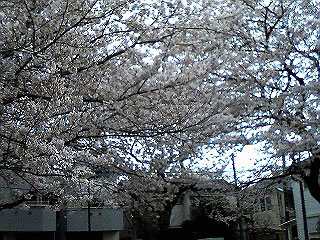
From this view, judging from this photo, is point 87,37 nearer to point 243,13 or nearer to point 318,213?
point 243,13

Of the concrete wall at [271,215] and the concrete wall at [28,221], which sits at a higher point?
the concrete wall at [271,215]

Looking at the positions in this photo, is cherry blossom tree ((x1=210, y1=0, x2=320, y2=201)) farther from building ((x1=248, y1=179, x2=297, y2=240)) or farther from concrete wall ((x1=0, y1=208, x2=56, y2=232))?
building ((x1=248, y1=179, x2=297, y2=240))

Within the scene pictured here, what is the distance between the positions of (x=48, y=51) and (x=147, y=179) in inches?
168

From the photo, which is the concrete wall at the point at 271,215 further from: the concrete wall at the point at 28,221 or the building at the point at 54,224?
the concrete wall at the point at 28,221

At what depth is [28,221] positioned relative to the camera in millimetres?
23062

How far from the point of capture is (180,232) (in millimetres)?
29344

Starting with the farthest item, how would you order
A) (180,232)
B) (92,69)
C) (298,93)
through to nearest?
(180,232), (298,93), (92,69)

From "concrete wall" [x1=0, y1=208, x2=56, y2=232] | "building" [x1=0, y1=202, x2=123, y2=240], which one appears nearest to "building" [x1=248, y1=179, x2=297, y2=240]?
"building" [x1=0, y1=202, x2=123, y2=240]

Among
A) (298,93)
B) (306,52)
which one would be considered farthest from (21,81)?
(306,52)

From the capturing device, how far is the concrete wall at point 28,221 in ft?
74.1

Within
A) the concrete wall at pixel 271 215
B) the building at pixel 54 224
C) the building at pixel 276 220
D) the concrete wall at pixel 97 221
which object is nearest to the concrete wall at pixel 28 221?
the building at pixel 54 224

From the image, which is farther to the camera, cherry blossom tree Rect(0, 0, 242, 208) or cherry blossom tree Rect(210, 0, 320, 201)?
cherry blossom tree Rect(210, 0, 320, 201)

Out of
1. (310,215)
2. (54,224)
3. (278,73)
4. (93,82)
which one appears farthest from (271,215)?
(93,82)

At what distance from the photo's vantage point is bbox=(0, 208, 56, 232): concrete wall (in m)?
22.6
